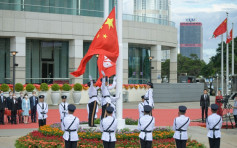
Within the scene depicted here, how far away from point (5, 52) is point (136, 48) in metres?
16.3

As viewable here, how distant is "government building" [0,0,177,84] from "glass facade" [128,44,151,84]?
80.0 inches

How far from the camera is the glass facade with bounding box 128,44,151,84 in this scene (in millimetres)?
46719

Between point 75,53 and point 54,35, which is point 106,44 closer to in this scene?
point 54,35

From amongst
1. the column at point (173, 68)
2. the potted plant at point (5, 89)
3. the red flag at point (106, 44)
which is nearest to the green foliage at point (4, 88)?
the potted plant at point (5, 89)

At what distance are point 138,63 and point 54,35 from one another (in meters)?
13.9

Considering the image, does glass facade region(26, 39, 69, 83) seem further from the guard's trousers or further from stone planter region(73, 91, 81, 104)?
the guard's trousers

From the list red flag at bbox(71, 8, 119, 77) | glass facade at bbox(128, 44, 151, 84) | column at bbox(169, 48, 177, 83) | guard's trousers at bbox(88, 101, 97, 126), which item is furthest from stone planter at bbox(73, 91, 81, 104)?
red flag at bbox(71, 8, 119, 77)

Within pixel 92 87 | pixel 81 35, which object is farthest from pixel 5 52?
pixel 92 87

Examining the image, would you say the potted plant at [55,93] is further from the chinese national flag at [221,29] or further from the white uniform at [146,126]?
the white uniform at [146,126]

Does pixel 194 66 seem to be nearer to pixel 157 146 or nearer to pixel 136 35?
pixel 136 35

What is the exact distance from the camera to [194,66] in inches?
4227

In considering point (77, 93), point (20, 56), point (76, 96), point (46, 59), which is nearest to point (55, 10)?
point (46, 59)

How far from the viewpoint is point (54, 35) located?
37188 millimetres

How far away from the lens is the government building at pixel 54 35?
35781mm
